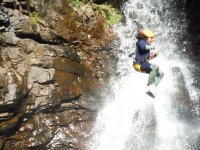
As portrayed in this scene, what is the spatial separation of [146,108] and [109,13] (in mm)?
3524

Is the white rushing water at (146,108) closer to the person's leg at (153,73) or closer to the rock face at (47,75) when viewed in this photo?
the rock face at (47,75)

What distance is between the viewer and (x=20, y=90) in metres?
7.98

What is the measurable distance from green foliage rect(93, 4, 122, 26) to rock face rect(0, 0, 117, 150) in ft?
2.41

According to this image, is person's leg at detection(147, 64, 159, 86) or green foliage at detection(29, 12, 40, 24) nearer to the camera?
person's leg at detection(147, 64, 159, 86)

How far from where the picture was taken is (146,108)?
10172 millimetres

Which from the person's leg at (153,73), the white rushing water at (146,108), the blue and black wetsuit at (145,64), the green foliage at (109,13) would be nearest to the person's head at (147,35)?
the blue and black wetsuit at (145,64)

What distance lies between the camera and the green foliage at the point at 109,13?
11.0 meters

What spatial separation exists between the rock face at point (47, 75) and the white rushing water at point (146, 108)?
68cm

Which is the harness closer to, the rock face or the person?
the person

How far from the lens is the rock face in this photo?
8094mm

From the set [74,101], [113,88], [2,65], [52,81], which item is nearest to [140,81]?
[113,88]

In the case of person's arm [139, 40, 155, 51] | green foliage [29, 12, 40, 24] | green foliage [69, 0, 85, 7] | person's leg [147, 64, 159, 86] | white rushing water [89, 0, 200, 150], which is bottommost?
white rushing water [89, 0, 200, 150]

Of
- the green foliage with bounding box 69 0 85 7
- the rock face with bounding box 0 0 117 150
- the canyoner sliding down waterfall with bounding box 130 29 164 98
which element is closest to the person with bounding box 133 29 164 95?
the canyoner sliding down waterfall with bounding box 130 29 164 98

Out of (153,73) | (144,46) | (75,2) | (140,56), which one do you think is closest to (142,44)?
(144,46)
